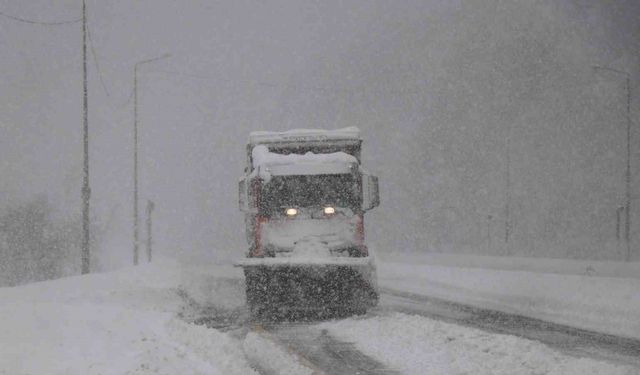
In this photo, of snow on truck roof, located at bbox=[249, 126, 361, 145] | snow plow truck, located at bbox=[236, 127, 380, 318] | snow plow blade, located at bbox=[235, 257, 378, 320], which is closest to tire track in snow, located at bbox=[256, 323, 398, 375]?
snow plow blade, located at bbox=[235, 257, 378, 320]

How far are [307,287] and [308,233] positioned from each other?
3.60 feet

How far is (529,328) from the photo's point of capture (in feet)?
40.8

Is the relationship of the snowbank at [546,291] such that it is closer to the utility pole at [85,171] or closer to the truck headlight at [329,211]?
the truck headlight at [329,211]

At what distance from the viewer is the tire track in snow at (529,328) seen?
980 centimetres

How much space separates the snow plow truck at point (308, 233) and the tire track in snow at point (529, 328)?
1.12 m

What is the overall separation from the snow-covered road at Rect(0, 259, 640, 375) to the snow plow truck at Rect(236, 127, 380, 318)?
3.71 feet

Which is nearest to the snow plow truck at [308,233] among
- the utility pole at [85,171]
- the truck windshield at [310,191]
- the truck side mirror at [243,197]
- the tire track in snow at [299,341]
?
the truck windshield at [310,191]

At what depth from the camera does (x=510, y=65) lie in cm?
7856

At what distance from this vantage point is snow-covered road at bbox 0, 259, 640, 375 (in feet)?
25.8

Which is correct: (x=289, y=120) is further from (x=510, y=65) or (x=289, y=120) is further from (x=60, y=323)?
(x=60, y=323)

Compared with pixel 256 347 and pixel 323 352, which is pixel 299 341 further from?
pixel 323 352

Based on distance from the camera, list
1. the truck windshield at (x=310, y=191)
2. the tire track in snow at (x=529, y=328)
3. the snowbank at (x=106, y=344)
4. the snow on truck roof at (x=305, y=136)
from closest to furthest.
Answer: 1. the snowbank at (x=106, y=344)
2. the tire track in snow at (x=529, y=328)
3. the truck windshield at (x=310, y=191)
4. the snow on truck roof at (x=305, y=136)

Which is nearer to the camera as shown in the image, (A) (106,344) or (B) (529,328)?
(A) (106,344)

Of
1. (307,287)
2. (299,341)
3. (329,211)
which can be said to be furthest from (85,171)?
(299,341)
